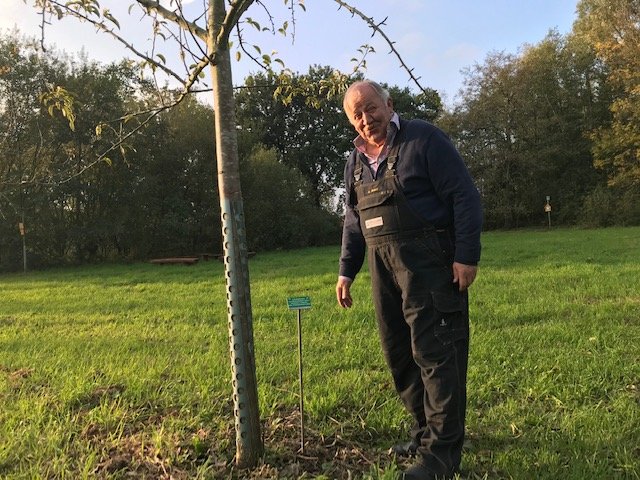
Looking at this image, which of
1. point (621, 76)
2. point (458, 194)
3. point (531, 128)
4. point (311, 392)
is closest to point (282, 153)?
point (531, 128)

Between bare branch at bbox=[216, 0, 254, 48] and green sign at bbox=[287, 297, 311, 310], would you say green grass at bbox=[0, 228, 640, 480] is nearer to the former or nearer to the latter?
green sign at bbox=[287, 297, 311, 310]

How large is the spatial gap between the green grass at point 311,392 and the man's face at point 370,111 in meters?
1.74

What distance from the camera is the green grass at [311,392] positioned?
288 centimetres

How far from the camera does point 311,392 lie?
12.8 ft

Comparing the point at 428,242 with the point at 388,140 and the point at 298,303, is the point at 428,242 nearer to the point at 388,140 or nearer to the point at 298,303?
the point at 388,140

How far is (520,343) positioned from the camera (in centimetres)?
515

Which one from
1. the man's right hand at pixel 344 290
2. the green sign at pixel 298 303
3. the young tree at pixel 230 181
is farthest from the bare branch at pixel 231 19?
the man's right hand at pixel 344 290

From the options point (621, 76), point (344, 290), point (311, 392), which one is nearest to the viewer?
point (344, 290)

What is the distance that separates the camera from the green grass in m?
2.88

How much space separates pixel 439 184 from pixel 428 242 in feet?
0.96

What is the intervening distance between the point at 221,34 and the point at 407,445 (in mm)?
2410

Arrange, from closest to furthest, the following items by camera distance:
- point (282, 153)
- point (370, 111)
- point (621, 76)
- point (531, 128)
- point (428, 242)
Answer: point (428, 242) → point (370, 111) → point (621, 76) → point (531, 128) → point (282, 153)

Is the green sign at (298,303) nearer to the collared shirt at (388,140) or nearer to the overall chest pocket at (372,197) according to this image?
the overall chest pocket at (372,197)

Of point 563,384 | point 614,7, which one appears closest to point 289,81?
point 563,384
